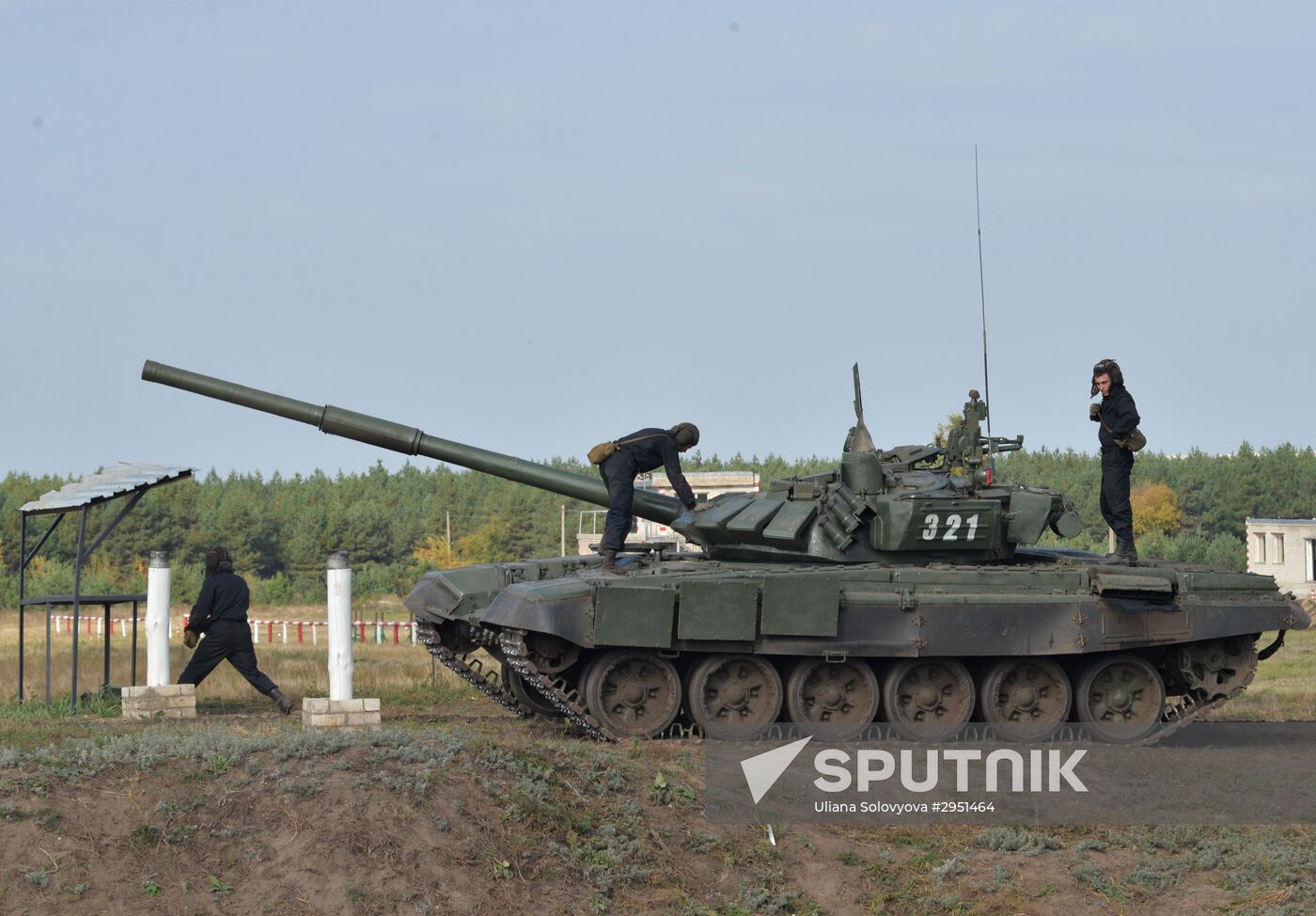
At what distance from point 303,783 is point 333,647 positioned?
14.7ft

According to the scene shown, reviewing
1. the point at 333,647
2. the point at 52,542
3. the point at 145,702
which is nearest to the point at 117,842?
the point at 333,647

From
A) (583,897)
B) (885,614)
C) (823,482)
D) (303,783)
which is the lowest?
(583,897)

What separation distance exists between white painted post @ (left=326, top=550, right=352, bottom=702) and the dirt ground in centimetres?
254

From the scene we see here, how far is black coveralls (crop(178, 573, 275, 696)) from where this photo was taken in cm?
1745

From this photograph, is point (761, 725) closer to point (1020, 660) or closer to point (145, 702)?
point (1020, 660)

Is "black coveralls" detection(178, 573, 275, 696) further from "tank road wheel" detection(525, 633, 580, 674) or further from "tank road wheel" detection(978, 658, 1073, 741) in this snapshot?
"tank road wheel" detection(978, 658, 1073, 741)

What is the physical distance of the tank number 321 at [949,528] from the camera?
16125 millimetres

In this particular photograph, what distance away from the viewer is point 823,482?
1702cm

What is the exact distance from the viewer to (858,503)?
53.0 feet

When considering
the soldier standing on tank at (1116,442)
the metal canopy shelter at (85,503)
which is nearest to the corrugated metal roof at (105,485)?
the metal canopy shelter at (85,503)

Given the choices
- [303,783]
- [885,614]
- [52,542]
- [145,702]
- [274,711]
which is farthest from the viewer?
[52,542]

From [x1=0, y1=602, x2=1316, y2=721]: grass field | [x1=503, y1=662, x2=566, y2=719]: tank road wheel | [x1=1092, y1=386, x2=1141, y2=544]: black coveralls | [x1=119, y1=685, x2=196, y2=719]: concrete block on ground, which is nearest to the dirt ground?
[x1=119, y1=685, x2=196, y2=719]: concrete block on ground

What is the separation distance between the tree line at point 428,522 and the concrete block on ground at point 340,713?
49015mm

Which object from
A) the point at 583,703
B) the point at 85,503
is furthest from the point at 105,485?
the point at 583,703
